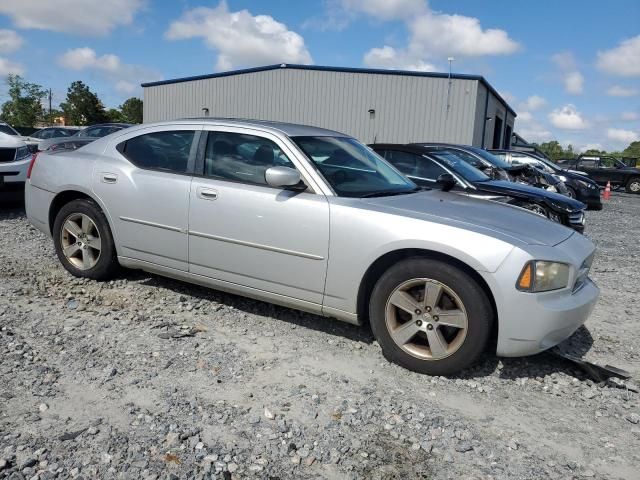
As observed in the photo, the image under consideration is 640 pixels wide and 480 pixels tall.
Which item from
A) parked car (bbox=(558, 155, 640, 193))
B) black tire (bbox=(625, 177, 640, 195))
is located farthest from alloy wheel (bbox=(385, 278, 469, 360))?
black tire (bbox=(625, 177, 640, 195))

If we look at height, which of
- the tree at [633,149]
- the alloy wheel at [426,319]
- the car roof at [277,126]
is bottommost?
the alloy wheel at [426,319]

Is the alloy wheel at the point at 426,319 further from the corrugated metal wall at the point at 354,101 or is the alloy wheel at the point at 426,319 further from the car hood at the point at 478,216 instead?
the corrugated metal wall at the point at 354,101

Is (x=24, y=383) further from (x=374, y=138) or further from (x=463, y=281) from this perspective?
(x=374, y=138)

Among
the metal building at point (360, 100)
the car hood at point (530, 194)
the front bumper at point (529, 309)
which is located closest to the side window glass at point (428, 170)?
the car hood at point (530, 194)

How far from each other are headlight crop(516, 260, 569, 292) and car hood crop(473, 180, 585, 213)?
184 inches

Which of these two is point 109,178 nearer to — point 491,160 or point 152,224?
point 152,224

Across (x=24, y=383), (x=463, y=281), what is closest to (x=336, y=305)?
(x=463, y=281)

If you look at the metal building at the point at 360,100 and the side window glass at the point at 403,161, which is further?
the metal building at the point at 360,100

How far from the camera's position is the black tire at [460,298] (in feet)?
10.8

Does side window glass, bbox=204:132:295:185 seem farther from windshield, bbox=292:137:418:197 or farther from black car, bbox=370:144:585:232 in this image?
black car, bbox=370:144:585:232

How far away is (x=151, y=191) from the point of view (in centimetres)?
451

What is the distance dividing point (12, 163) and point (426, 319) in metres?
7.25

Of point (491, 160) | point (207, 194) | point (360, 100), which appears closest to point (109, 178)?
point (207, 194)

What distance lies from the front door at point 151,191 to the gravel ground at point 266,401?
48 cm
